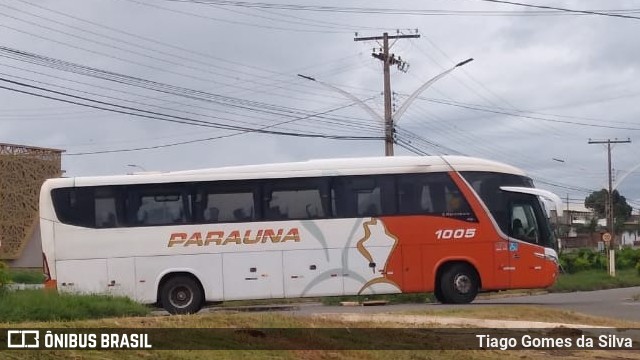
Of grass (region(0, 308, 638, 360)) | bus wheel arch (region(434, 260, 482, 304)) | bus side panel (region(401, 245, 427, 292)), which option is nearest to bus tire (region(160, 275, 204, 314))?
bus side panel (region(401, 245, 427, 292))

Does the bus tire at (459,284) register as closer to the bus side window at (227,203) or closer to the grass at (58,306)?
the bus side window at (227,203)

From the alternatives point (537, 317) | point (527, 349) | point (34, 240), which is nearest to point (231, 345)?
point (527, 349)

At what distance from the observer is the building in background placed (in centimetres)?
5106

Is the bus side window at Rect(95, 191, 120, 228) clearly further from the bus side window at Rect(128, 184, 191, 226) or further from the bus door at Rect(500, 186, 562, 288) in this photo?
the bus door at Rect(500, 186, 562, 288)

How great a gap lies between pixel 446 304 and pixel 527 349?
822cm

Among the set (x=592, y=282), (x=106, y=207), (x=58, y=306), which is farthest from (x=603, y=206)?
(x=58, y=306)

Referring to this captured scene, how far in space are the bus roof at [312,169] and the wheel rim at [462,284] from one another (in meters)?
2.44

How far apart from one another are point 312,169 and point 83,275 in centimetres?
541

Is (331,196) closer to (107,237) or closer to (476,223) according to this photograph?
(476,223)

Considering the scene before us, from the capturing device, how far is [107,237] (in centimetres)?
1848

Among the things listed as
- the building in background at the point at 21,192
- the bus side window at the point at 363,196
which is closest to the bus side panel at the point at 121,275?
the bus side window at the point at 363,196

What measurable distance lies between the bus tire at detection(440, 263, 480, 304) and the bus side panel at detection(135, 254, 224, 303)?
4969 mm

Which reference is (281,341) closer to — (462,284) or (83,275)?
(83,275)

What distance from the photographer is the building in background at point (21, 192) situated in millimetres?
51062
